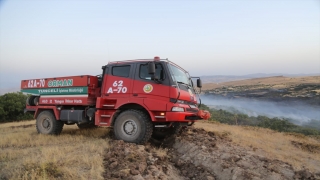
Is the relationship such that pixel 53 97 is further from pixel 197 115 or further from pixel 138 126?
pixel 197 115

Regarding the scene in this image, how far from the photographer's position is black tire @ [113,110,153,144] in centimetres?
694

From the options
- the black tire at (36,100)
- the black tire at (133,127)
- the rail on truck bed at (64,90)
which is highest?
the rail on truck bed at (64,90)

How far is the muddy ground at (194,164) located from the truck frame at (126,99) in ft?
2.61

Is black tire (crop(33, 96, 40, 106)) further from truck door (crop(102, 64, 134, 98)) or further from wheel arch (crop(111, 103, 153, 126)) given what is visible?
wheel arch (crop(111, 103, 153, 126))

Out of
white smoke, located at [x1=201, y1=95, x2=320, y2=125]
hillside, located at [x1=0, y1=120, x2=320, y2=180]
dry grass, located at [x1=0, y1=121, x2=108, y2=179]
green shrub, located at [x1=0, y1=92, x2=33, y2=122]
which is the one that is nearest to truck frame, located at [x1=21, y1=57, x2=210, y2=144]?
hillside, located at [x1=0, y1=120, x2=320, y2=180]

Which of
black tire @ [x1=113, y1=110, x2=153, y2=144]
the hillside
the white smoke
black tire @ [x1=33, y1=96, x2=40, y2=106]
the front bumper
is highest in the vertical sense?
black tire @ [x1=33, y1=96, x2=40, y2=106]

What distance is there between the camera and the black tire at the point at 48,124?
9.05 metres

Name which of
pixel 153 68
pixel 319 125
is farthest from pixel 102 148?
pixel 319 125

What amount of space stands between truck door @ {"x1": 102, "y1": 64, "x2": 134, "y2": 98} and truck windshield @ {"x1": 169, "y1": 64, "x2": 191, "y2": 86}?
1262mm

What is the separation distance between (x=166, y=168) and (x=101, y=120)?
3.16m

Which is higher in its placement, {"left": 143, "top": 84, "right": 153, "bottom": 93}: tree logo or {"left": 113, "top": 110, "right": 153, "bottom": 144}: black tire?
{"left": 143, "top": 84, "right": 153, "bottom": 93}: tree logo

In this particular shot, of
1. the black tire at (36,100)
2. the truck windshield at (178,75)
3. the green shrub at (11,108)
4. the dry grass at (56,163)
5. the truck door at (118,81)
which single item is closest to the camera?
the dry grass at (56,163)

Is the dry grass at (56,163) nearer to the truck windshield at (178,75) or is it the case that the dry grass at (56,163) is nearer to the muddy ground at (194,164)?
the muddy ground at (194,164)

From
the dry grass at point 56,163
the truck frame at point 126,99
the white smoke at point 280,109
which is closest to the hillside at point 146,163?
the dry grass at point 56,163
